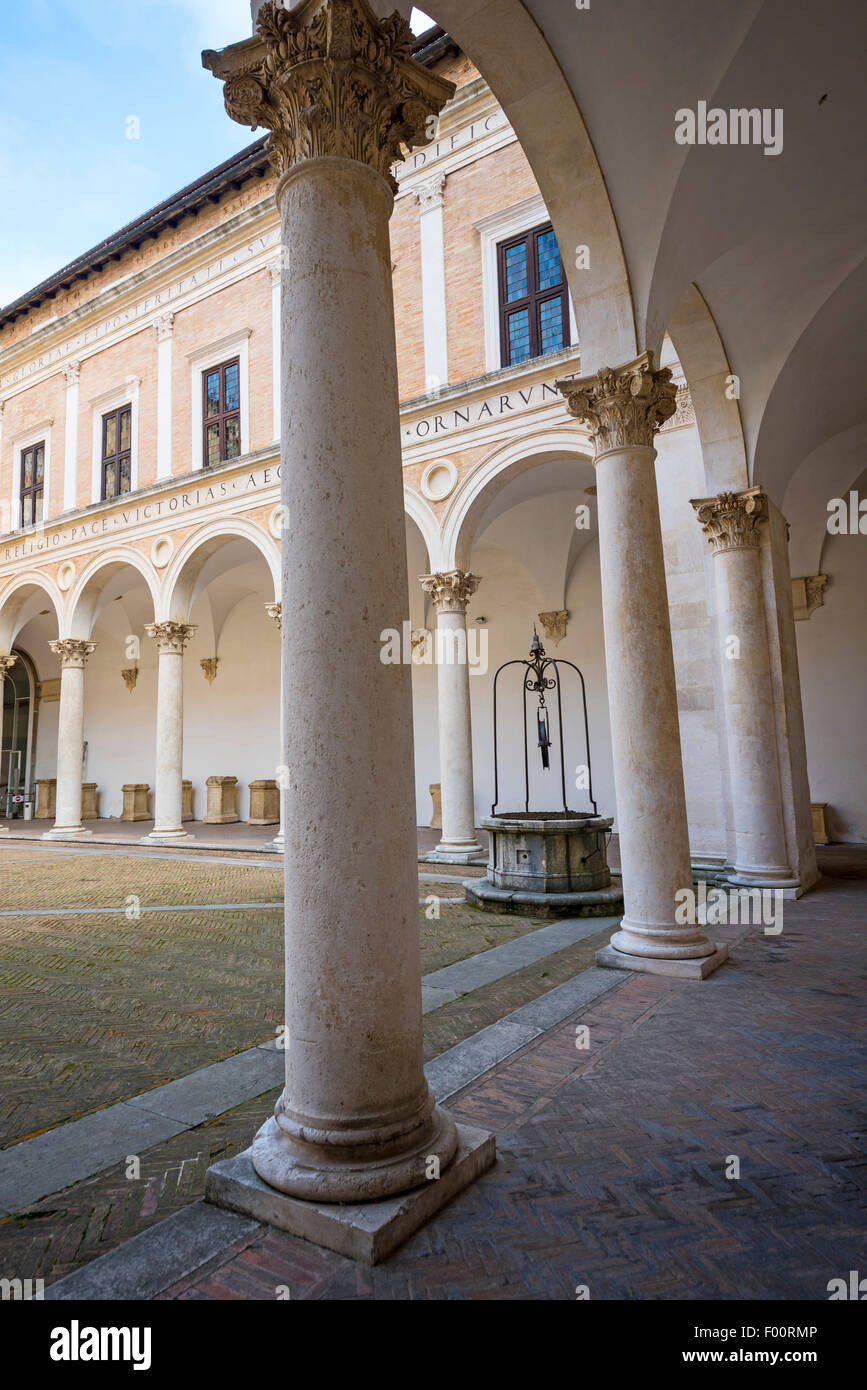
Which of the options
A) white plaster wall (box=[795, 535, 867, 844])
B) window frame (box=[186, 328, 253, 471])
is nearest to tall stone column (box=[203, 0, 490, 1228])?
white plaster wall (box=[795, 535, 867, 844])

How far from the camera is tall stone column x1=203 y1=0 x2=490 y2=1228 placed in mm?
2314

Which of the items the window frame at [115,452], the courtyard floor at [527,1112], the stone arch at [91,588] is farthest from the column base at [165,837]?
the courtyard floor at [527,1112]

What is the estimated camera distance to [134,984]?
520cm

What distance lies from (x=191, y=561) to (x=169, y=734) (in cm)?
356

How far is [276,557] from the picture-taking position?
13859mm

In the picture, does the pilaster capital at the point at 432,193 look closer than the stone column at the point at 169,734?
Yes

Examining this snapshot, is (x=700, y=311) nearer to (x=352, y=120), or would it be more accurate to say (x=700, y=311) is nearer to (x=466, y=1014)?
(x=352, y=120)

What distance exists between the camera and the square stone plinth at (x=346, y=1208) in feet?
6.88

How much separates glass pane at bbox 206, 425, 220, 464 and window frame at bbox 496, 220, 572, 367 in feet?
22.5

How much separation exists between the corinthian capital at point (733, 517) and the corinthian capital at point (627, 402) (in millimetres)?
2868

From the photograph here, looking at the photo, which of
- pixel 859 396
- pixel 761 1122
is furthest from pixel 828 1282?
pixel 859 396

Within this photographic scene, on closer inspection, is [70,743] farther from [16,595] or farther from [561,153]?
[561,153]

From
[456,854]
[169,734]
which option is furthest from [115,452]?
[456,854]

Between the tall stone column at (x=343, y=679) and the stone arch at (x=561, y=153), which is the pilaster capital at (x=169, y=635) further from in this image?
the tall stone column at (x=343, y=679)
